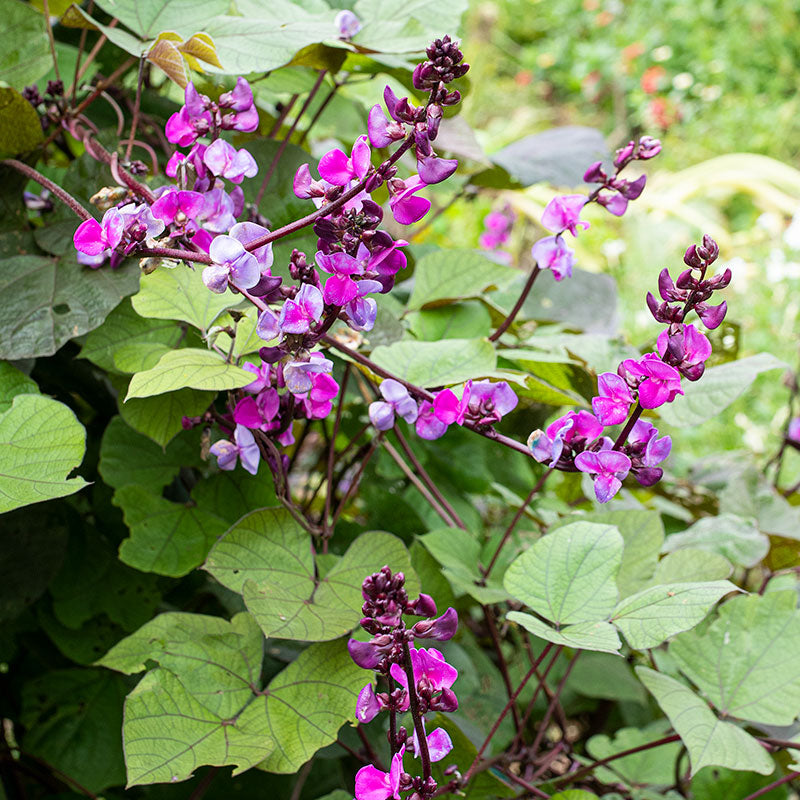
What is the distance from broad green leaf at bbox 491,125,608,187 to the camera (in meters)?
1.08

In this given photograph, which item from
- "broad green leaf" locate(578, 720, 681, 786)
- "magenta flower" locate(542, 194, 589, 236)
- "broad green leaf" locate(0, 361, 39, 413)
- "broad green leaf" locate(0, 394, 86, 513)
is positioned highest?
"magenta flower" locate(542, 194, 589, 236)

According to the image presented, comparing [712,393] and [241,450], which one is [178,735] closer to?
[241,450]

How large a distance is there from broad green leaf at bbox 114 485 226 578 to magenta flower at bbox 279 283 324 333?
34cm

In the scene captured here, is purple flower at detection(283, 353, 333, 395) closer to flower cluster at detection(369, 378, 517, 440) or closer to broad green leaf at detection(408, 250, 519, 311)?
flower cluster at detection(369, 378, 517, 440)

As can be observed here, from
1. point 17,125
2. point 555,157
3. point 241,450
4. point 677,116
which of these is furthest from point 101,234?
point 677,116

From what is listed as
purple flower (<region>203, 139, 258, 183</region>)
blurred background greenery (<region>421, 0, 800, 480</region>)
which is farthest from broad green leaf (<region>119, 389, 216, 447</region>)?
blurred background greenery (<region>421, 0, 800, 480</region>)

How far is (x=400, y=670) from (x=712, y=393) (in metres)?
0.50

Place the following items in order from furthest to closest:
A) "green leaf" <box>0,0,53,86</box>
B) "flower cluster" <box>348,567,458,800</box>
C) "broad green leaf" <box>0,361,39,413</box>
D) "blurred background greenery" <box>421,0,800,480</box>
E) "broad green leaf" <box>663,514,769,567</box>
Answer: "blurred background greenery" <box>421,0,800,480</box>
"broad green leaf" <box>663,514,769,567</box>
"green leaf" <box>0,0,53,86</box>
"broad green leaf" <box>0,361,39,413</box>
"flower cluster" <box>348,567,458,800</box>

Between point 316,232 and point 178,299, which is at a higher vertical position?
point 316,232

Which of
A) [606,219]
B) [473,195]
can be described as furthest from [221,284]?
[606,219]

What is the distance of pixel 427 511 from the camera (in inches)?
42.6

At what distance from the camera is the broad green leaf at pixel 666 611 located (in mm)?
576

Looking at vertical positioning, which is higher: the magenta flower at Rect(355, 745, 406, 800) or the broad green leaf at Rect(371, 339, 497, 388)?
the broad green leaf at Rect(371, 339, 497, 388)

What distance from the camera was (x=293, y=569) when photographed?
705mm
